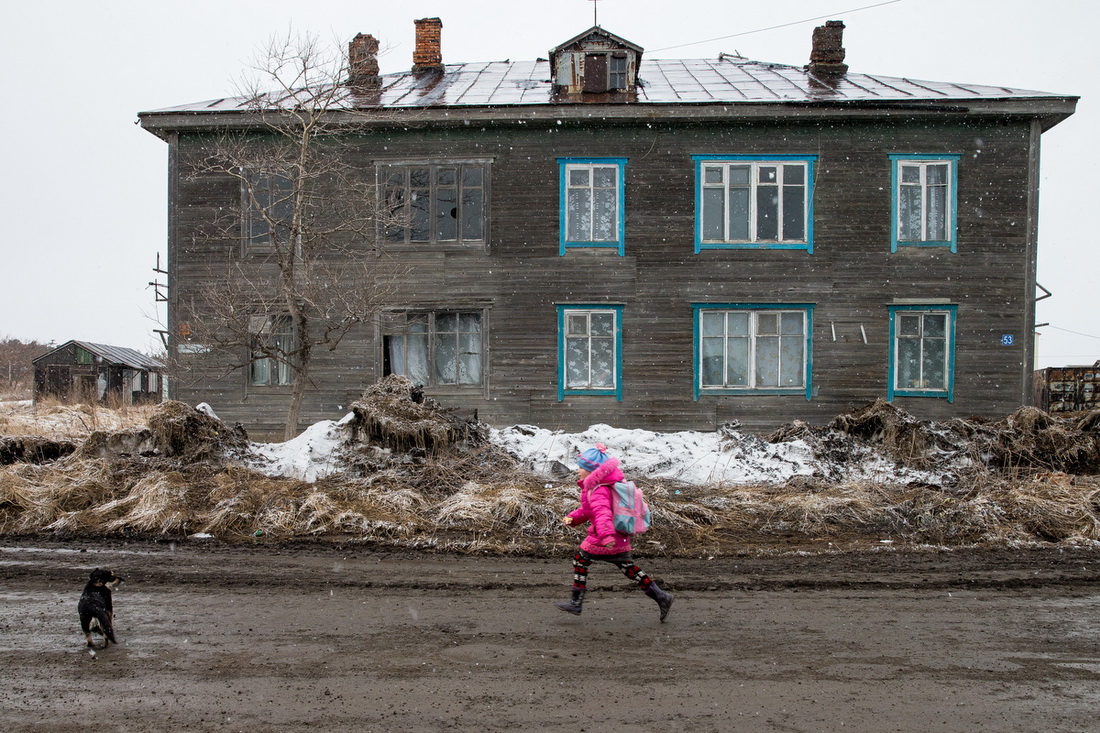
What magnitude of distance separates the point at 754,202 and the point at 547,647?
12.9 metres

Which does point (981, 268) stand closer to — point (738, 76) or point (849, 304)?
point (849, 304)

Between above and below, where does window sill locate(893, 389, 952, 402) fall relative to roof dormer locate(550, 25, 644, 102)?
below

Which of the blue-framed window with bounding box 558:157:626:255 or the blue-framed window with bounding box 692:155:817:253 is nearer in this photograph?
the blue-framed window with bounding box 692:155:817:253

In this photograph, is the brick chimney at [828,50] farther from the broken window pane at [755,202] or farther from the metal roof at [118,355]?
the metal roof at [118,355]

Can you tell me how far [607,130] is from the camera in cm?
1603

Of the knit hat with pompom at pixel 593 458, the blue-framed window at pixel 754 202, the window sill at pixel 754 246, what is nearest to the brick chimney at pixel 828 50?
the blue-framed window at pixel 754 202

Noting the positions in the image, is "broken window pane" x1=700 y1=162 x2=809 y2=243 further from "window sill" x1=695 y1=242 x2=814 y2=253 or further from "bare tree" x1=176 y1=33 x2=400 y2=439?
"bare tree" x1=176 y1=33 x2=400 y2=439

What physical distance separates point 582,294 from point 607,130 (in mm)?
3564

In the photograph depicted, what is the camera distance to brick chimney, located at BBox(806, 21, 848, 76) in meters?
18.8

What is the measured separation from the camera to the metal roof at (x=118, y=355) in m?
38.6

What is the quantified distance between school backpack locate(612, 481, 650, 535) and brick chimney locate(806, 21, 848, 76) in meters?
16.5

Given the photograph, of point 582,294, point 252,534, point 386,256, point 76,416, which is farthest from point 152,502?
point 76,416

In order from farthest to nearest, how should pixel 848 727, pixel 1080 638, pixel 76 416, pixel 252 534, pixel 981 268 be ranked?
pixel 76 416, pixel 981 268, pixel 252 534, pixel 1080 638, pixel 848 727

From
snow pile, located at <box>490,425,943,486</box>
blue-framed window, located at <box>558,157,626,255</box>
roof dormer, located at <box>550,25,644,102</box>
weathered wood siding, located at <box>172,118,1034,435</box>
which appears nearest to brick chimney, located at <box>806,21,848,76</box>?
weathered wood siding, located at <box>172,118,1034,435</box>
